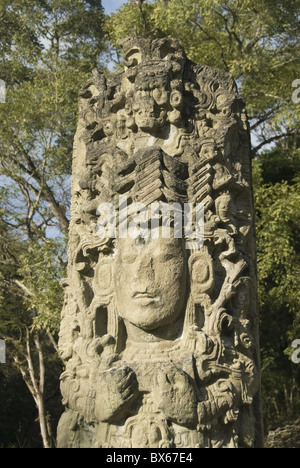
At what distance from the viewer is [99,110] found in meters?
5.11

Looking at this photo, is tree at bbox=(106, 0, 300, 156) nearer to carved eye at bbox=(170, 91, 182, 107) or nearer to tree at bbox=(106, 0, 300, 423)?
tree at bbox=(106, 0, 300, 423)

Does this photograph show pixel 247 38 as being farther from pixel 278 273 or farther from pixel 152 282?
pixel 152 282

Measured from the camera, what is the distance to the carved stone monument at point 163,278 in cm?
381

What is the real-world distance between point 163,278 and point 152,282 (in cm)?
8

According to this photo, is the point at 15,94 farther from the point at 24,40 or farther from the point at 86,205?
the point at 86,205

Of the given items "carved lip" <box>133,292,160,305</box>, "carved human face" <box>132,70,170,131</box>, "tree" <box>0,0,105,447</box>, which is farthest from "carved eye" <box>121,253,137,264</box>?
"tree" <box>0,0,105,447</box>

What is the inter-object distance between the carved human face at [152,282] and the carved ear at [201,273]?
0.21 ft

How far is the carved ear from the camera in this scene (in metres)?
Result: 4.13

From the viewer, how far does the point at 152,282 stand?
13.4 feet

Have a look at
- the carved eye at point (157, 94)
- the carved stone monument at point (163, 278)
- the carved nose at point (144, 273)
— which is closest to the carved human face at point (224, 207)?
the carved stone monument at point (163, 278)
